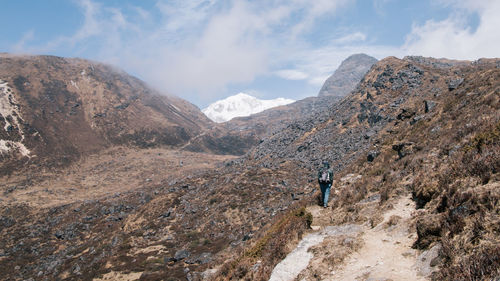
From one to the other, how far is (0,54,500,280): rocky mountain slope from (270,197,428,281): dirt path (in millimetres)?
87

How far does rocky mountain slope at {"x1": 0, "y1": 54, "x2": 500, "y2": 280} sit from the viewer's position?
315 inches

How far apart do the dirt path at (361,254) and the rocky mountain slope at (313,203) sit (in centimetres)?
9

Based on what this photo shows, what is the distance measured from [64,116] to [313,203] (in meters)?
169

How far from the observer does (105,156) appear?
426ft

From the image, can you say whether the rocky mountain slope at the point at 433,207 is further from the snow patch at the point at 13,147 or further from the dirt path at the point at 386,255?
the snow patch at the point at 13,147

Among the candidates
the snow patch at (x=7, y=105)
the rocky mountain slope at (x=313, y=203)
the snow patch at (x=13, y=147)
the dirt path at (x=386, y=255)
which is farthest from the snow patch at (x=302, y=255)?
the snow patch at (x=7, y=105)

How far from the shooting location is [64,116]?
150 m

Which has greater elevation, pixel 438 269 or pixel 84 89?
pixel 84 89

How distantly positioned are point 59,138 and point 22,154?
19.6 meters

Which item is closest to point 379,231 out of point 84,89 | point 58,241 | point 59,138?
point 58,241

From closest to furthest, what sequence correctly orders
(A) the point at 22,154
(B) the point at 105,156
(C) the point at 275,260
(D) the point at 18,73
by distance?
(C) the point at 275,260
(A) the point at 22,154
(B) the point at 105,156
(D) the point at 18,73

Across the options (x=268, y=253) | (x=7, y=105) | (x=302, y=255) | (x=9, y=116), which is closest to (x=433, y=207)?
(x=302, y=255)

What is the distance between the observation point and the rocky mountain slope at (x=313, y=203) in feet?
26.2

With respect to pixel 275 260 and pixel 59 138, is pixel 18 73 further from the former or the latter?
pixel 275 260
